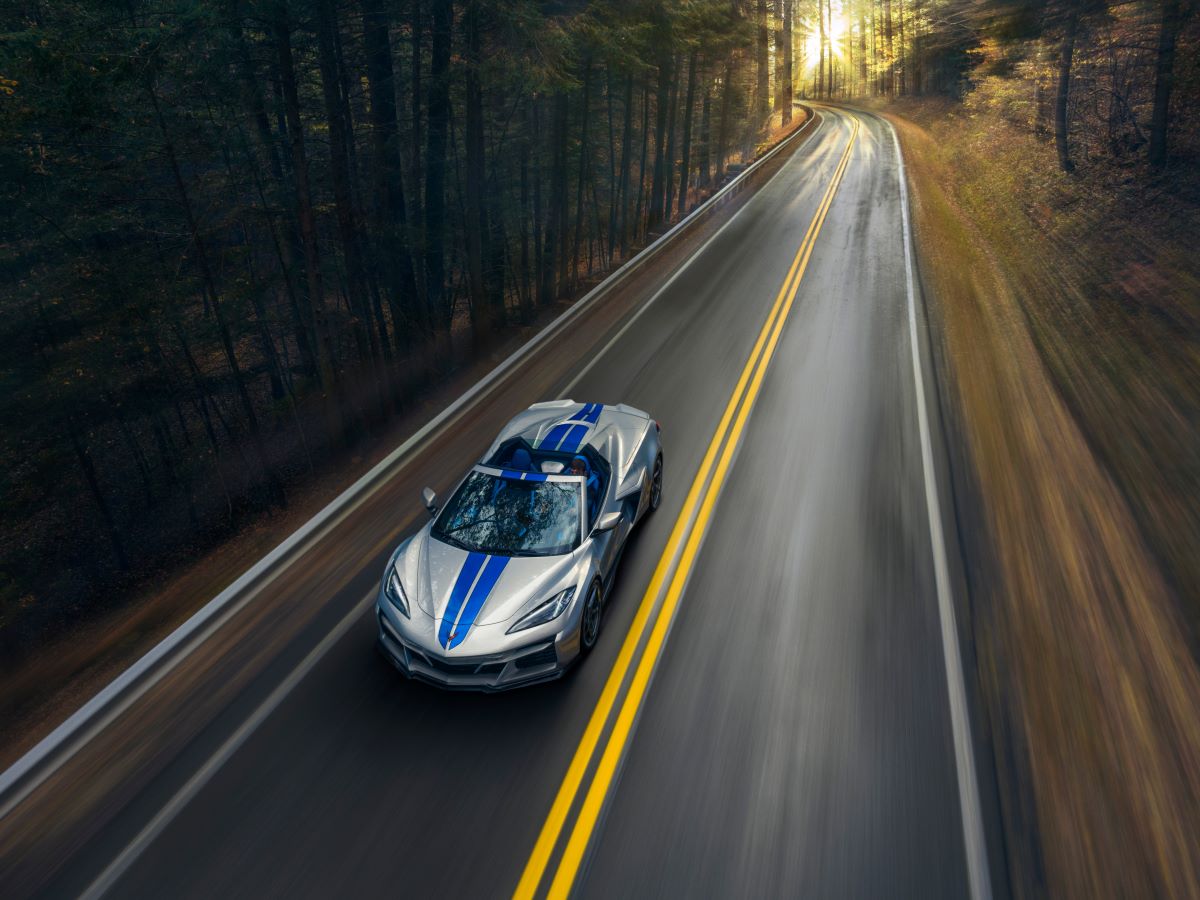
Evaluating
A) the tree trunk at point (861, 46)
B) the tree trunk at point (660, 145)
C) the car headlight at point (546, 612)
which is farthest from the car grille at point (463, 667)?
the tree trunk at point (861, 46)

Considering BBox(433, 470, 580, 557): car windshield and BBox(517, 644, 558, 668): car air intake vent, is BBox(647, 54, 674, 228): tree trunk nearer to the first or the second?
BBox(433, 470, 580, 557): car windshield

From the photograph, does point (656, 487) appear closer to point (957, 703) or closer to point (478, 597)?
point (478, 597)

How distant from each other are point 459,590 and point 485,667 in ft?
2.26

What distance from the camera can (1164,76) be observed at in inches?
601

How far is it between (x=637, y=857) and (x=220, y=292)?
1696 cm

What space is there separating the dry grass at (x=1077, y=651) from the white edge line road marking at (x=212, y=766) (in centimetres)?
558

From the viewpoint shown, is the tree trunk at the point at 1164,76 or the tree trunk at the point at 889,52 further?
the tree trunk at the point at 889,52

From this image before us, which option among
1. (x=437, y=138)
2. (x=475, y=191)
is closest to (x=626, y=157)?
(x=437, y=138)

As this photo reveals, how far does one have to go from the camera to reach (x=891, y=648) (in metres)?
6.27

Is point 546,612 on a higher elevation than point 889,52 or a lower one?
lower

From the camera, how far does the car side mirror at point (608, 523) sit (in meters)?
6.56

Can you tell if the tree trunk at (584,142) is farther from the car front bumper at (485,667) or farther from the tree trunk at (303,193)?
the car front bumper at (485,667)

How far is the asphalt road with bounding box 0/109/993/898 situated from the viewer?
457 cm

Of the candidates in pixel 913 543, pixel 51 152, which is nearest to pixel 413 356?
pixel 51 152
